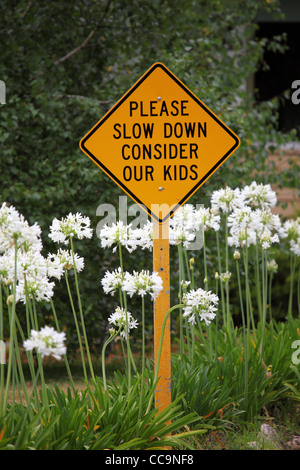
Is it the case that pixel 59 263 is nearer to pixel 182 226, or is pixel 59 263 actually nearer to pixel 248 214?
pixel 182 226

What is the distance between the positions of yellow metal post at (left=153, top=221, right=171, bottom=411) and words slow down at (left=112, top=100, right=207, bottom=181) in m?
0.29

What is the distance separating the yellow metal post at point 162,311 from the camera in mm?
3793

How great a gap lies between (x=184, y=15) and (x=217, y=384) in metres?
4.66

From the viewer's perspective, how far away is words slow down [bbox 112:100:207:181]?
12.5 ft

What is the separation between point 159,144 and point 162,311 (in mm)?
901

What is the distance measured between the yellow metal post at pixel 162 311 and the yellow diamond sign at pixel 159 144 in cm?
10

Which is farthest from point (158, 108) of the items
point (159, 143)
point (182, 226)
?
point (182, 226)

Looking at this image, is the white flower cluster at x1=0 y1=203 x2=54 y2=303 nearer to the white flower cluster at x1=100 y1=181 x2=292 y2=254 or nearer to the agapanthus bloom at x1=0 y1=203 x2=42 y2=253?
the agapanthus bloom at x1=0 y1=203 x2=42 y2=253

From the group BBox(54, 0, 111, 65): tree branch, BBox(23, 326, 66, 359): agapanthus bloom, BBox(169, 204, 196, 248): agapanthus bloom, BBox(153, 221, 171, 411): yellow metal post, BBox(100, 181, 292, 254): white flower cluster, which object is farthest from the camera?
BBox(54, 0, 111, 65): tree branch

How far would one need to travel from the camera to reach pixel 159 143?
12.5 feet

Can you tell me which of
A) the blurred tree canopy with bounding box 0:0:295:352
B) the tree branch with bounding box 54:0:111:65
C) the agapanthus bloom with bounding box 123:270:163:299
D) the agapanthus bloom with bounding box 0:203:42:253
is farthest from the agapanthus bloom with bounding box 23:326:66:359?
the tree branch with bounding box 54:0:111:65

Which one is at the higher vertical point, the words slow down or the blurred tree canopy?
the blurred tree canopy

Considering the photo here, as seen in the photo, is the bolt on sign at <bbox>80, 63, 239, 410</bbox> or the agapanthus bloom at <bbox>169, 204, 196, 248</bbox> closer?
the bolt on sign at <bbox>80, 63, 239, 410</bbox>

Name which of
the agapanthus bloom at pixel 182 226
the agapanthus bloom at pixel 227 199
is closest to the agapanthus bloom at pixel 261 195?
the agapanthus bloom at pixel 227 199
